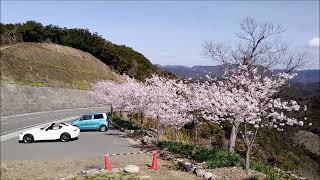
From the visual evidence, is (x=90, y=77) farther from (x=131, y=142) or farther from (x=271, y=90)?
(x=271, y=90)

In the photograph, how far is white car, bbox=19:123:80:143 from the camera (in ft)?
82.5

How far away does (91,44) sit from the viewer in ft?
306

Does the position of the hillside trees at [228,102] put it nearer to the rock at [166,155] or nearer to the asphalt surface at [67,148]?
the rock at [166,155]

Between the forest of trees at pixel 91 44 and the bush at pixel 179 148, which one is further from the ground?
the forest of trees at pixel 91 44

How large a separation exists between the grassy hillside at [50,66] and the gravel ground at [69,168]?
36.7 metres

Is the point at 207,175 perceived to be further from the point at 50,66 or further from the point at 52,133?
the point at 50,66

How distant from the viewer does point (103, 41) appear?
315ft

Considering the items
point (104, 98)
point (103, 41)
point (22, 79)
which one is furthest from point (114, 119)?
point (103, 41)

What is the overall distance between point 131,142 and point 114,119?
1453 centimetres

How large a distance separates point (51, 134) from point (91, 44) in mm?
69359

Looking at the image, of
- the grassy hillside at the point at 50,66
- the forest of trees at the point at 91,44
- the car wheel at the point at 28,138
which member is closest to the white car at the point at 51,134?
the car wheel at the point at 28,138

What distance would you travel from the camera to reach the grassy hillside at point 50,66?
56750 millimetres

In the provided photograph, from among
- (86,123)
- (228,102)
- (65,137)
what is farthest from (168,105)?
(86,123)

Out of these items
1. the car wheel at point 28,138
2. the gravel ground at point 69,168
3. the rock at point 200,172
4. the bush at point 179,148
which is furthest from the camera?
the car wheel at point 28,138
